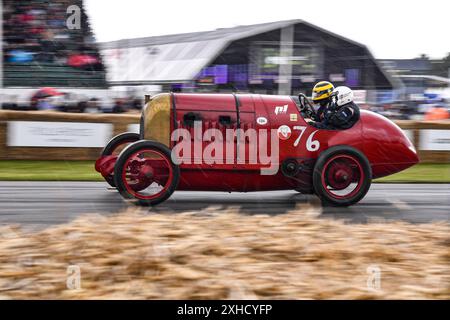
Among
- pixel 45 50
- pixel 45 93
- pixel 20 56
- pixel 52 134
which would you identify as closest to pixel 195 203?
pixel 52 134

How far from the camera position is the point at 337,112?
7855 mm

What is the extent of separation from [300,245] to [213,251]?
0.64 metres

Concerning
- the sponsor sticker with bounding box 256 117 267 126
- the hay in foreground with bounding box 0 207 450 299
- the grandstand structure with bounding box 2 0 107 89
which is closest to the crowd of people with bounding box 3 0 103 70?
the grandstand structure with bounding box 2 0 107 89

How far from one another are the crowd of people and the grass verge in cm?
919

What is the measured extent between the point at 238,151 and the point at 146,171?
113 centimetres

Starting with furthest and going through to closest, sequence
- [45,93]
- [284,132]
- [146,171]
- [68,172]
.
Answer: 1. [45,93]
2. [68,172]
3. [284,132]
4. [146,171]

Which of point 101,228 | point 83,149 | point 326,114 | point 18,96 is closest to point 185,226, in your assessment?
point 101,228

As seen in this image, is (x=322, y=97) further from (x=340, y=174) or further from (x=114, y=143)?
(x=114, y=143)

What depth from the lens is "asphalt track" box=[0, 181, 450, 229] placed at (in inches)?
282

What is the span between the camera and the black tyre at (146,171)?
7359mm

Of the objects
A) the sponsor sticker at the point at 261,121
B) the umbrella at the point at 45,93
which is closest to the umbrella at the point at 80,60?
the umbrella at the point at 45,93

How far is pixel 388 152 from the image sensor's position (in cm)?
800

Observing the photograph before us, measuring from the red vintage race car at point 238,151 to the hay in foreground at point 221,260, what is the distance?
7.40 feet

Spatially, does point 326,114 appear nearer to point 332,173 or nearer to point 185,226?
point 332,173
